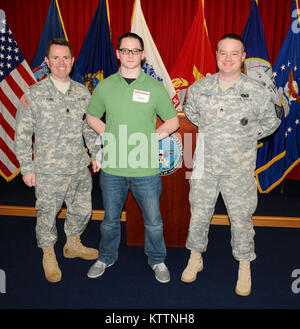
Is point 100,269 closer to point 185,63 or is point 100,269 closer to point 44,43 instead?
point 185,63

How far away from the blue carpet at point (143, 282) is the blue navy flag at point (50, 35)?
2.18 m

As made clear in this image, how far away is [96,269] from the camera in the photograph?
230 centimetres

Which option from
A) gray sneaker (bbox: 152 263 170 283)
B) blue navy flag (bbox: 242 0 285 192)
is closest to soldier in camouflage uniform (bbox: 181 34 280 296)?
gray sneaker (bbox: 152 263 170 283)

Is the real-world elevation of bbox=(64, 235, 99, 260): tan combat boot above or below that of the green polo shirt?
below

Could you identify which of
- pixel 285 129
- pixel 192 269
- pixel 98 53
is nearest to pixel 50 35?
pixel 98 53

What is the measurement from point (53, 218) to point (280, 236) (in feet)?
7.01

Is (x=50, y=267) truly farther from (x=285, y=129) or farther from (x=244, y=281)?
(x=285, y=129)

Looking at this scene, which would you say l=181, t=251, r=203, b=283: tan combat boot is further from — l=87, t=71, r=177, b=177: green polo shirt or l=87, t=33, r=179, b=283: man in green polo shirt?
l=87, t=71, r=177, b=177: green polo shirt

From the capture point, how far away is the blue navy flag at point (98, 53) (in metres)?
3.92

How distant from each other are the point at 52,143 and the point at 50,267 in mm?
915

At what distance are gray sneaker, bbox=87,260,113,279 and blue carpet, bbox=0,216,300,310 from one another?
4 cm

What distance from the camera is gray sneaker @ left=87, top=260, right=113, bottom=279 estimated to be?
229 centimetres

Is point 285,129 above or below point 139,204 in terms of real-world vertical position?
above
